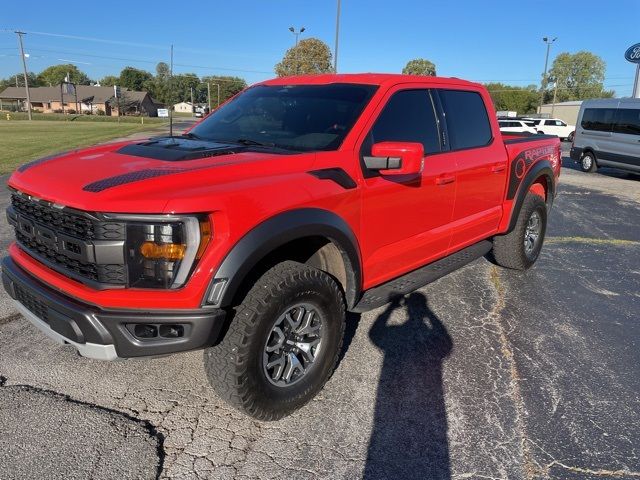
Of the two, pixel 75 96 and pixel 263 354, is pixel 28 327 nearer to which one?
pixel 263 354

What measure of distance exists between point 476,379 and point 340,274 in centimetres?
118

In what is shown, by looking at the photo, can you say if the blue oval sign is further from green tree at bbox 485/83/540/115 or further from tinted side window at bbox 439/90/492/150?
green tree at bbox 485/83/540/115

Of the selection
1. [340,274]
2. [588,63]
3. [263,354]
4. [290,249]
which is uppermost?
[588,63]

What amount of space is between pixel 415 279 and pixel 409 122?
Answer: 1.17 metres

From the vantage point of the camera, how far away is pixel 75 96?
98.9 metres

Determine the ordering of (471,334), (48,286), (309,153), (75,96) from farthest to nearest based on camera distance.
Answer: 1. (75,96)
2. (471,334)
3. (309,153)
4. (48,286)

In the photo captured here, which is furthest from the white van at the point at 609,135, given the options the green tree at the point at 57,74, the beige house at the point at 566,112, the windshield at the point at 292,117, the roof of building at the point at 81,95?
the green tree at the point at 57,74

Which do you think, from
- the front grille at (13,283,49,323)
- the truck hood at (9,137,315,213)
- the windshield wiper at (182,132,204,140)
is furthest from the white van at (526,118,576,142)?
the front grille at (13,283,49,323)

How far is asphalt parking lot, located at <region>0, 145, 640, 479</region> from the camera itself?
2539 millimetres

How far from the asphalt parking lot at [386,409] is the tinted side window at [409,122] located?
1540mm

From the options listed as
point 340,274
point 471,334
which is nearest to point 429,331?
point 471,334

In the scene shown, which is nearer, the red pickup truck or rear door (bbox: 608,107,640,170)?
the red pickup truck

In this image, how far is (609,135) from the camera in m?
15.2

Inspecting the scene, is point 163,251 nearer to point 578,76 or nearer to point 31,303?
point 31,303
